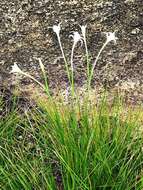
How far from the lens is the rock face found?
3219 mm

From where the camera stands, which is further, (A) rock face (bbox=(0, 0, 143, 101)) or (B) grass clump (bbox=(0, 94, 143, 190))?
(A) rock face (bbox=(0, 0, 143, 101))

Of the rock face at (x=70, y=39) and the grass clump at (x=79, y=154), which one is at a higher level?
the rock face at (x=70, y=39)

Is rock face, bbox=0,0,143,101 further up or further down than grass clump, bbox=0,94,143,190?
further up

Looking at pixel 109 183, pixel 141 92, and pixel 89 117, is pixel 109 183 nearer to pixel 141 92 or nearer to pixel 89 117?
pixel 89 117

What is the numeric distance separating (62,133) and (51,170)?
0.17 m

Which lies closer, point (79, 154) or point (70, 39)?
point (79, 154)

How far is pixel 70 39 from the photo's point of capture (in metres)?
3.35

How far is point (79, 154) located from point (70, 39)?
1.01m

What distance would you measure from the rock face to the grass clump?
1.47 feet

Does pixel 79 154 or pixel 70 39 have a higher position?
pixel 70 39

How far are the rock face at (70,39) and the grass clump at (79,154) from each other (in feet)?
1.47

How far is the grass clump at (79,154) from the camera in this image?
2479mm

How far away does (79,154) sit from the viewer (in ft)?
8.22

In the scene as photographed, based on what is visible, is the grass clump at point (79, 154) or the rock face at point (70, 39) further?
the rock face at point (70, 39)
